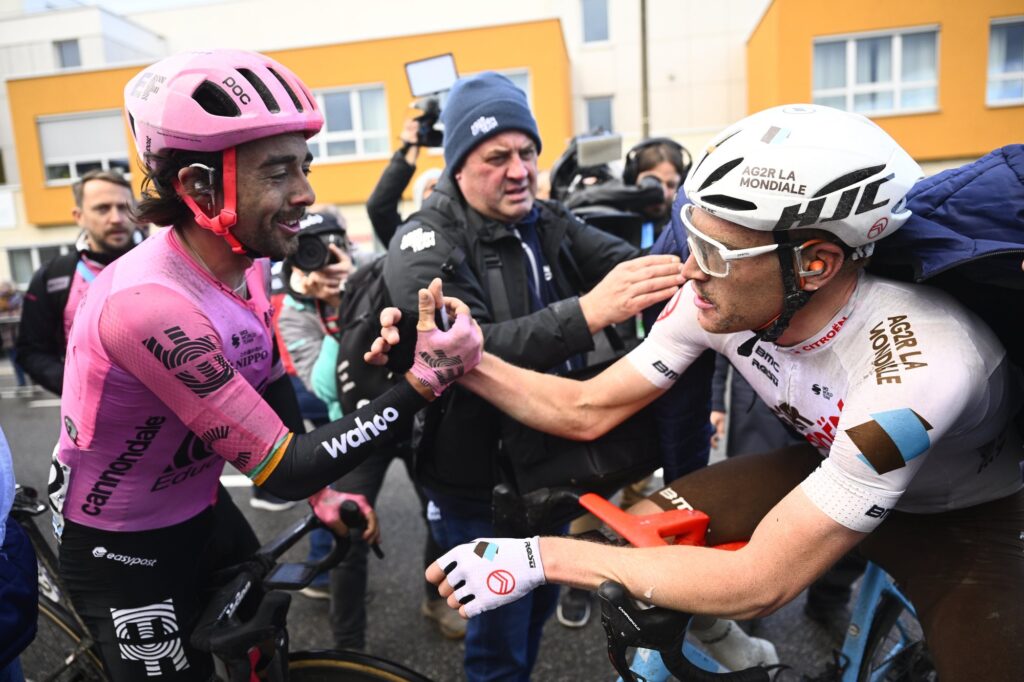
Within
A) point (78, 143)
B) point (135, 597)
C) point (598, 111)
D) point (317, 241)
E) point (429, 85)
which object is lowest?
point (135, 597)

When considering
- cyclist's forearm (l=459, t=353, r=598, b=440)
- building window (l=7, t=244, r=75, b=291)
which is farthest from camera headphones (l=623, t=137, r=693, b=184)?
building window (l=7, t=244, r=75, b=291)

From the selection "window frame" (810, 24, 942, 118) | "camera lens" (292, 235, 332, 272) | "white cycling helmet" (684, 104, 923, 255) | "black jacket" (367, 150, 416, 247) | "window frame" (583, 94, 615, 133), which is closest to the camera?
"white cycling helmet" (684, 104, 923, 255)

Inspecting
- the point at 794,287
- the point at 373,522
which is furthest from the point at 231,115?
the point at 794,287

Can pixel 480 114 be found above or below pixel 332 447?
above

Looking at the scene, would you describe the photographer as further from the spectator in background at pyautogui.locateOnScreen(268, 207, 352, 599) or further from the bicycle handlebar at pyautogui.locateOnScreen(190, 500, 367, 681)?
the bicycle handlebar at pyautogui.locateOnScreen(190, 500, 367, 681)

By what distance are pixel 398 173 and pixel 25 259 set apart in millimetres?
23478

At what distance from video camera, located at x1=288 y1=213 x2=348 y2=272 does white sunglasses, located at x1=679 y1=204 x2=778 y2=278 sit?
7.00 ft

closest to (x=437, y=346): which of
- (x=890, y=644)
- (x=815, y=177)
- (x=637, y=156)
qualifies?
(x=815, y=177)

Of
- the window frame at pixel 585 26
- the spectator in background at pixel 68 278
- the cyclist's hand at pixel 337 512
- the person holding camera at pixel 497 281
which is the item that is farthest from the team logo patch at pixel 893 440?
the window frame at pixel 585 26

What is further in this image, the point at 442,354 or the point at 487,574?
the point at 442,354

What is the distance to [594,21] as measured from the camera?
2309 centimetres

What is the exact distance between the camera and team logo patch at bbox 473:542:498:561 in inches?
60.8

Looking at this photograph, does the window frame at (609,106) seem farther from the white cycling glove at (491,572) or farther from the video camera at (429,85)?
the white cycling glove at (491,572)

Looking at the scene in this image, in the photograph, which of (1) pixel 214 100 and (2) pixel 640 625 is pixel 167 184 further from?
(2) pixel 640 625
